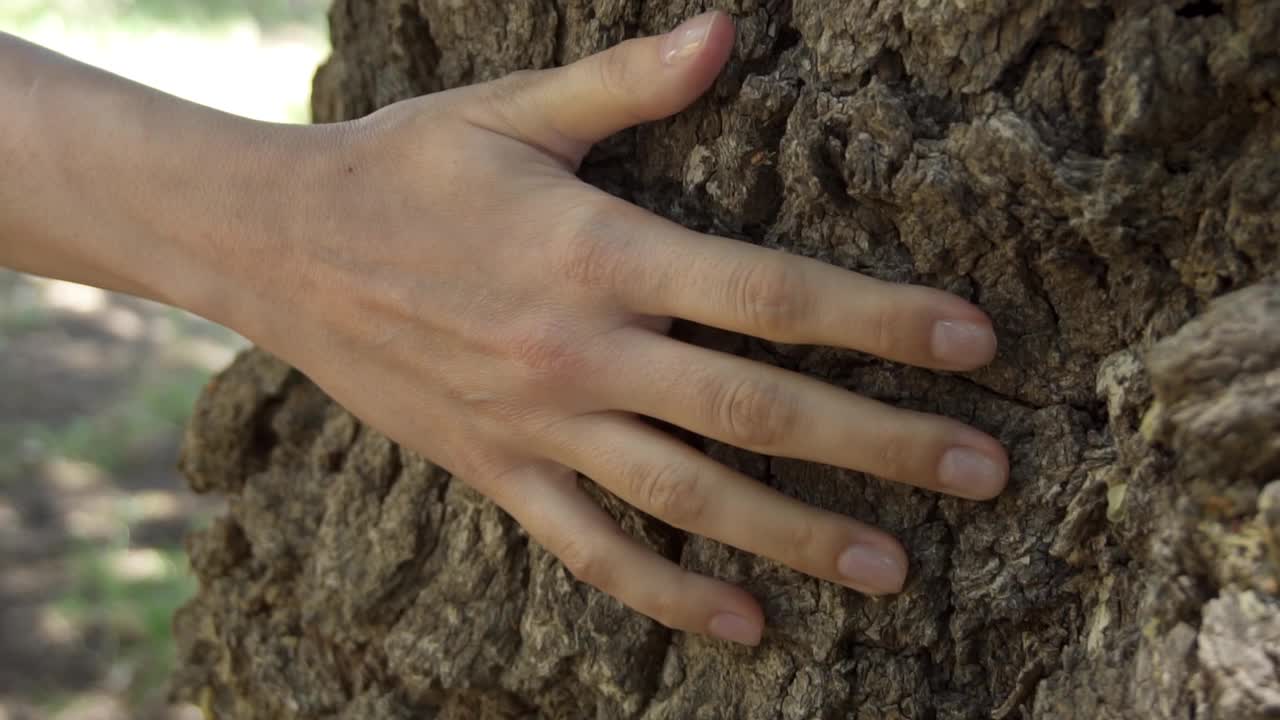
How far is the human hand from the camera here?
130 cm

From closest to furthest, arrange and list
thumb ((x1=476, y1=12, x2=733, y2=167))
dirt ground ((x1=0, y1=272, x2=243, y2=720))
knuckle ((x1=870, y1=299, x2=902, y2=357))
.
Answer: knuckle ((x1=870, y1=299, x2=902, y2=357))
thumb ((x1=476, y1=12, x2=733, y2=167))
dirt ground ((x1=0, y1=272, x2=243, y2=720))

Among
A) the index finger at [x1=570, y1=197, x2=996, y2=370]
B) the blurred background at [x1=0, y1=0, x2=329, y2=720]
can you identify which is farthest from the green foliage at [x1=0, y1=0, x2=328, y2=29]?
the index finger at [x1=570, y1=197, x2=996, y2=370]

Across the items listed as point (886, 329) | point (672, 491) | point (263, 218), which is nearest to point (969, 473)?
point (886, 329)

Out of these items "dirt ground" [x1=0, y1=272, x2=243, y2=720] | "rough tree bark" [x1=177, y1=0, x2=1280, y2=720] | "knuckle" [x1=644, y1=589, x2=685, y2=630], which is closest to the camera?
"rough tree bark" [x1=177, y1=0, x2=1280, y2=720]

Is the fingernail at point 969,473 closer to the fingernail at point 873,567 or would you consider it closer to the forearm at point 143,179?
Result: the fingernail at point 873,567

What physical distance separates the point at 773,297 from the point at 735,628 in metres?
0.43

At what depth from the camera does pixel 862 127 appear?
132cm

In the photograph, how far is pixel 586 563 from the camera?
151cm

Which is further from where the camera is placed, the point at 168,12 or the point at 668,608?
the point at 168,12

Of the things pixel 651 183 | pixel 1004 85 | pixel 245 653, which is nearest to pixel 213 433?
pixel 245 653

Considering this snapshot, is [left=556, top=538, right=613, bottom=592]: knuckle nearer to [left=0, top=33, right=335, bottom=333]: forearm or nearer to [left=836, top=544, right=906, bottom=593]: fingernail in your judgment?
[left=836, top=544, right=906, bottom=593]: fingernail

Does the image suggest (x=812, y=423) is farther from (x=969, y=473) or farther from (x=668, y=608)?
(x=668, y=608)

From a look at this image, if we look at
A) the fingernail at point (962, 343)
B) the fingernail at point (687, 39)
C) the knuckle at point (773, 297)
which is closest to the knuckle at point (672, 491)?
the knuckle at point (773, 297)

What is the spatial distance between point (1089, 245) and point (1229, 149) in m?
0.16
